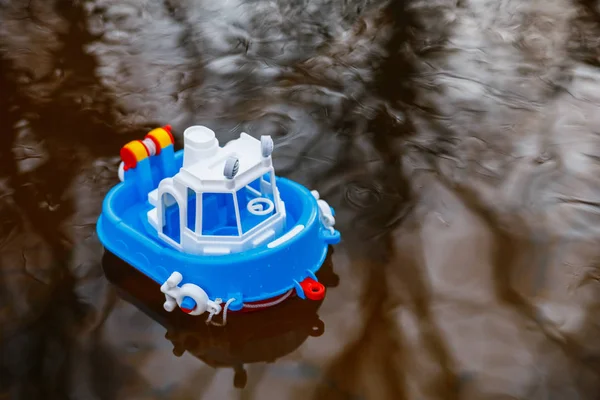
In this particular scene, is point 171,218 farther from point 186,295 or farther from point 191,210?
point 186,295

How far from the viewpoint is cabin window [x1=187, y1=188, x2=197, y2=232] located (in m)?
1.14

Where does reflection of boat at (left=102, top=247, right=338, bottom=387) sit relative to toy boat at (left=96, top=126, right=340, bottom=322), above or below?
below

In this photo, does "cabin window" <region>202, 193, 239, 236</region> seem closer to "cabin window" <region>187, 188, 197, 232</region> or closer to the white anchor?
"cabin window" <region>187, 188, 197, 232</region>

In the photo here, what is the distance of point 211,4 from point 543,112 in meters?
1.33

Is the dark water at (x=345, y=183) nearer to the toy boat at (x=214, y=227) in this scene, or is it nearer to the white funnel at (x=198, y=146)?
the toy boat at (x=214, y=227)

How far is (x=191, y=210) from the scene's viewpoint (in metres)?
1.16

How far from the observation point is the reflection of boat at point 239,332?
109cm

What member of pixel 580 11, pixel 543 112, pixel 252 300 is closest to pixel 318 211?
pixel 252 300

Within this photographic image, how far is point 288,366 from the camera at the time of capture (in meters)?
1.07

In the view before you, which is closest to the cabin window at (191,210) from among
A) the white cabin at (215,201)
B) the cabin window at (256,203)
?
the white cabin at (215,201)

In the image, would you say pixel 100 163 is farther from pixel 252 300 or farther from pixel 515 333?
pixel 515 333

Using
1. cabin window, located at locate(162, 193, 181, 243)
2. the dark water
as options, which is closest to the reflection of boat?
the dark water

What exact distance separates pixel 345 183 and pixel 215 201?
44 cm

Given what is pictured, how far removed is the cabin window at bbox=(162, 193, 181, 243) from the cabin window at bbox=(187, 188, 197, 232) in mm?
27
